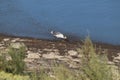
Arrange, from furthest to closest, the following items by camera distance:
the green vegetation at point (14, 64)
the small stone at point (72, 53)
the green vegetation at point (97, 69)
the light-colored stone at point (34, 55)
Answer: the small stone at point (72, 53) → the light-colored stone at point (34, 55) → the green vegetation at point (14, 64) → the green vegetation at point (97, 69)

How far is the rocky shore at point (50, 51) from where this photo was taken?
61.9ft

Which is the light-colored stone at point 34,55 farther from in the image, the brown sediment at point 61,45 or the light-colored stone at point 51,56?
the brown sediment at point 61,45

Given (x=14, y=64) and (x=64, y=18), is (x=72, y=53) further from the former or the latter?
A: (x=14, y=64)

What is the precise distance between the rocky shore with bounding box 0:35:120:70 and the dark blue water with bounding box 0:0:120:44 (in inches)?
53.5

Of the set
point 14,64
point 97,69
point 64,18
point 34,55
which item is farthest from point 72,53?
point 97,69

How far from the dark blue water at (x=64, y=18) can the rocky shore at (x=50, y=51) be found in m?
1.36

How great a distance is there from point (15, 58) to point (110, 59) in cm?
712

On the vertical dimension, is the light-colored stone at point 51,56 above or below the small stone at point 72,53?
below

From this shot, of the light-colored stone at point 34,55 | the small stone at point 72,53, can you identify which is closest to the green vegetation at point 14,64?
the light-colored stone at point 34,55

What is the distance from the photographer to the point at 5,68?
14141mm

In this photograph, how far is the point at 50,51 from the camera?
69.9ft

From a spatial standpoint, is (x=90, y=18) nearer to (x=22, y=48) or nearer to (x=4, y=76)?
(x=22, y=48)

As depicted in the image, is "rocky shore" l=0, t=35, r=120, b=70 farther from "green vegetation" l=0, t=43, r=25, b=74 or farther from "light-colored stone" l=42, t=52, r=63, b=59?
"green vegetation" l=0, t=43, r=25, b=74

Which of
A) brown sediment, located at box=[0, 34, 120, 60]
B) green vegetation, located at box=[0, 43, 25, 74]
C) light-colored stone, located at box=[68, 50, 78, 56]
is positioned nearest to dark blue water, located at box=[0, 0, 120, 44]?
brown sediment, located at box=[0, 34, 120, 60]
